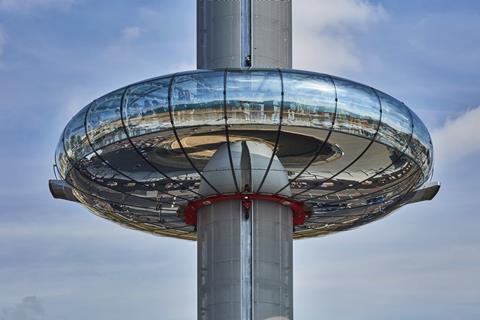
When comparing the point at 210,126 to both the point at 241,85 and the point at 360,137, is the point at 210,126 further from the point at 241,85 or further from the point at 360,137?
the point at 360,137

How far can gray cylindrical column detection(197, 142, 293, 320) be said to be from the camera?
44.9 meters

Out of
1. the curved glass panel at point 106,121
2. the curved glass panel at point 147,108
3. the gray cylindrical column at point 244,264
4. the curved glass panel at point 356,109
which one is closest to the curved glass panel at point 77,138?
the curved glass panel at point 106,121

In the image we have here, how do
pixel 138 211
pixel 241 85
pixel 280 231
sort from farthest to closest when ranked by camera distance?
pixel 138 211 < pixel 280 231 < pixel 241 85

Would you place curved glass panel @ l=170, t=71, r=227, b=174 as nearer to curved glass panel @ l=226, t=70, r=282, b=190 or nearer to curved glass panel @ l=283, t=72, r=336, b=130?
curved glass panel @ l=226, t=70, r=282, b=190

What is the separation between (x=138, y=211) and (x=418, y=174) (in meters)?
9.31

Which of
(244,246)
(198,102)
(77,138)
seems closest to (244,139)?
(244,246)

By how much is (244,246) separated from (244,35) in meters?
6.34

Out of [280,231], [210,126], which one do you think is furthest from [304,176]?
[210,126]

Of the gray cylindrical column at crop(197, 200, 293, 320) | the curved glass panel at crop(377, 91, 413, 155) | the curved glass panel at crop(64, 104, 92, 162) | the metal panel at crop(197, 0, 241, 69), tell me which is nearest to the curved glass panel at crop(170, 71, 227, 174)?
the curved glass panel at crop(64, 104, 92, 162)

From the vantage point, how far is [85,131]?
4450 centimetres

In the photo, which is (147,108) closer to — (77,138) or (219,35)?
(77,138)

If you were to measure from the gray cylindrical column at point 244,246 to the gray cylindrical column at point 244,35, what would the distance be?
8.60 feet

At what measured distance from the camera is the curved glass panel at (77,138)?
44.6 metres

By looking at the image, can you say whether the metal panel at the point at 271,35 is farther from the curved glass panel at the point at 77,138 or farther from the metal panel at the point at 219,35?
the curved glass panel at the point at 77,138
